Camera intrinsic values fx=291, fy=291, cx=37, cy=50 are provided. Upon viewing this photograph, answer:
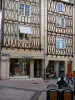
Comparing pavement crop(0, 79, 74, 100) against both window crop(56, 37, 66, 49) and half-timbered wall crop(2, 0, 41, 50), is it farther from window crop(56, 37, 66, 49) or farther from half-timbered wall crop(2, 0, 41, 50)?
window crop(56, 37, 66, 49)

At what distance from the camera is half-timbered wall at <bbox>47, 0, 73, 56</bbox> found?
117ft

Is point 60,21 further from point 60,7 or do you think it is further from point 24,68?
point 24,68

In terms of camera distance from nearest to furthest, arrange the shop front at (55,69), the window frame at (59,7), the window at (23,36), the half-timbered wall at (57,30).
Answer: the window at (23,36) < the half-timbered wall at (57,30) < the shop front at (55,69) < the window frame at (59,7)

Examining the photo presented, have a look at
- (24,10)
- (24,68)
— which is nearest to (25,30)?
(24,10)

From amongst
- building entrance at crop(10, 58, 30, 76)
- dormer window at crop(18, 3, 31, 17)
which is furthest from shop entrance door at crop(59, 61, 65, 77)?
dormer window at crop(18, 3, 31, 17)

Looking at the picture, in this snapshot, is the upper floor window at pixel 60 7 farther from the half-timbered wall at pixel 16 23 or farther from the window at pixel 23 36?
the window at pixel 23 36

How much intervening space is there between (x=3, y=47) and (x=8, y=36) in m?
1.38

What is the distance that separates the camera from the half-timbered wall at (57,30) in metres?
Result: 35.7

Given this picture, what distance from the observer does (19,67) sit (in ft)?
111

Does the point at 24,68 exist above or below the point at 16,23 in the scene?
below

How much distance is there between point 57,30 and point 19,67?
708 cm

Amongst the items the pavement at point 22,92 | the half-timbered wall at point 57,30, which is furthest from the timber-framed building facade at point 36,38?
the pavement at point 22,92

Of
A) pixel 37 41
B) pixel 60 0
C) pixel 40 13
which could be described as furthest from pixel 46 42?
pixel 60 0

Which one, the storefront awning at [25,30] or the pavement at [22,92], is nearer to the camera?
the pavement at [22,92]
